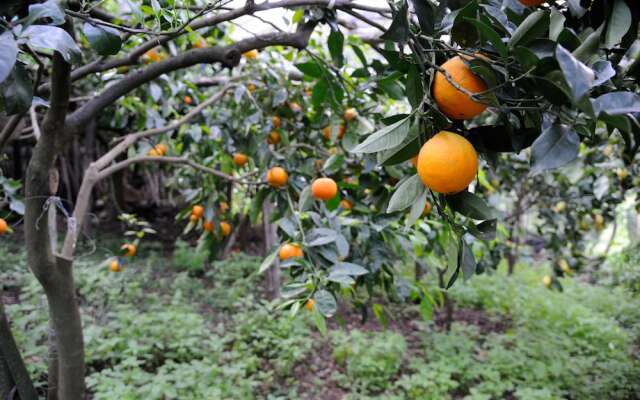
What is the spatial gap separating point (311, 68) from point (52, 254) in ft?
3.00

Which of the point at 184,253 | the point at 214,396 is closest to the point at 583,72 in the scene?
the point at 214,396

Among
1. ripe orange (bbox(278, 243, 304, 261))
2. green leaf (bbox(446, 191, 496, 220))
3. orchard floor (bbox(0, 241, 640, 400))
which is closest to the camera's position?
green leaf (bbox(446, 191, 496, 220))

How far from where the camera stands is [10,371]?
4.73 ft

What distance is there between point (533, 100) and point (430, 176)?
0.41 ft

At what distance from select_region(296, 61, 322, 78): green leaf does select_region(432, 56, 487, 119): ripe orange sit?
2.48ft

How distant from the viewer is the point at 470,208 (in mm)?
552

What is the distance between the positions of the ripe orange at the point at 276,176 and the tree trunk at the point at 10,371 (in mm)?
905

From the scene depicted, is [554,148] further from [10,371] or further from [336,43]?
[10,371]

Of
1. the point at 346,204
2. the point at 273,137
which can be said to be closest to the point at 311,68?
the point at 346,204

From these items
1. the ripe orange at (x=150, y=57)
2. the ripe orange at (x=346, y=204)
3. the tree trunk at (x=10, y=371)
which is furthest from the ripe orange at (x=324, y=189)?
the ripe orange at (x=150, y=57)

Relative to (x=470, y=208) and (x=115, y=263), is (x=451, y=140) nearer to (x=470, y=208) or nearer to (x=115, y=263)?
(x=470, y=208)

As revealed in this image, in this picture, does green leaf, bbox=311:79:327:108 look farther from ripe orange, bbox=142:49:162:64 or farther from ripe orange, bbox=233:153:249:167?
ripe orange, bbox=142:49:162:64

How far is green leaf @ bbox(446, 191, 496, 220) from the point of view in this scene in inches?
21.2

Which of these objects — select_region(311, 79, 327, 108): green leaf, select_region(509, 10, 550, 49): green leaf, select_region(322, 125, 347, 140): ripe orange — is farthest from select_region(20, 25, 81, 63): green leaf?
select_region(322, 125, 347, 140): ripe orange
